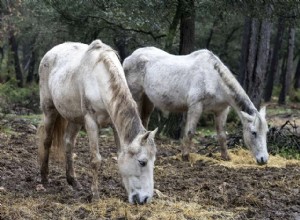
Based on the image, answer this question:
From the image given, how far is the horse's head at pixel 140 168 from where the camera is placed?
4773 mm

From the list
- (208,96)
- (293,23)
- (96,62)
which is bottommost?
(208,96)

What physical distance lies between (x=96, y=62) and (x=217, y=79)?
3701mm

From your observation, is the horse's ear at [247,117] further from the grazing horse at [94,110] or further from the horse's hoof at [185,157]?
the grazing horse at [94,110]

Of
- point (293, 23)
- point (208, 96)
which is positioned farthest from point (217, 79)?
point (293, 23)

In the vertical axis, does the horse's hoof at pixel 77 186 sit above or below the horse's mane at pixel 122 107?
below

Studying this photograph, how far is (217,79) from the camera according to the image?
889cm

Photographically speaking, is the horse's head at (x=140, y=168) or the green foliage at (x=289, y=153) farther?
the green foliage at (x=289, y=153)

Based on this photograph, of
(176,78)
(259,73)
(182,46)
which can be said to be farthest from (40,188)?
(259,73)

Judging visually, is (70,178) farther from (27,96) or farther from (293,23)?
(27,96)

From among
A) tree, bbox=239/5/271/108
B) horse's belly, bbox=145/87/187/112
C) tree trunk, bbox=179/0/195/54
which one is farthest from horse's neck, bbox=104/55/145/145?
tree, bbox=239/5/271/108

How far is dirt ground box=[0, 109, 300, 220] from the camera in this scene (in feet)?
16.9

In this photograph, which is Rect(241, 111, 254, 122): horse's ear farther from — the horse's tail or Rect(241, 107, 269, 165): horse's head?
the horse's tail

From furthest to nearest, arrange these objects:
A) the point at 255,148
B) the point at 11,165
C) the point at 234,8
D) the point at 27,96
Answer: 1. the point at 27,96
2. the point at 234,8
3. the point at 255,148
4. the point at 11,165

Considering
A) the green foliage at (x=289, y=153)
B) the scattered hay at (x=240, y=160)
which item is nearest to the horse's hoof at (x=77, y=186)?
the scattered hay at (x=240, y=160)
